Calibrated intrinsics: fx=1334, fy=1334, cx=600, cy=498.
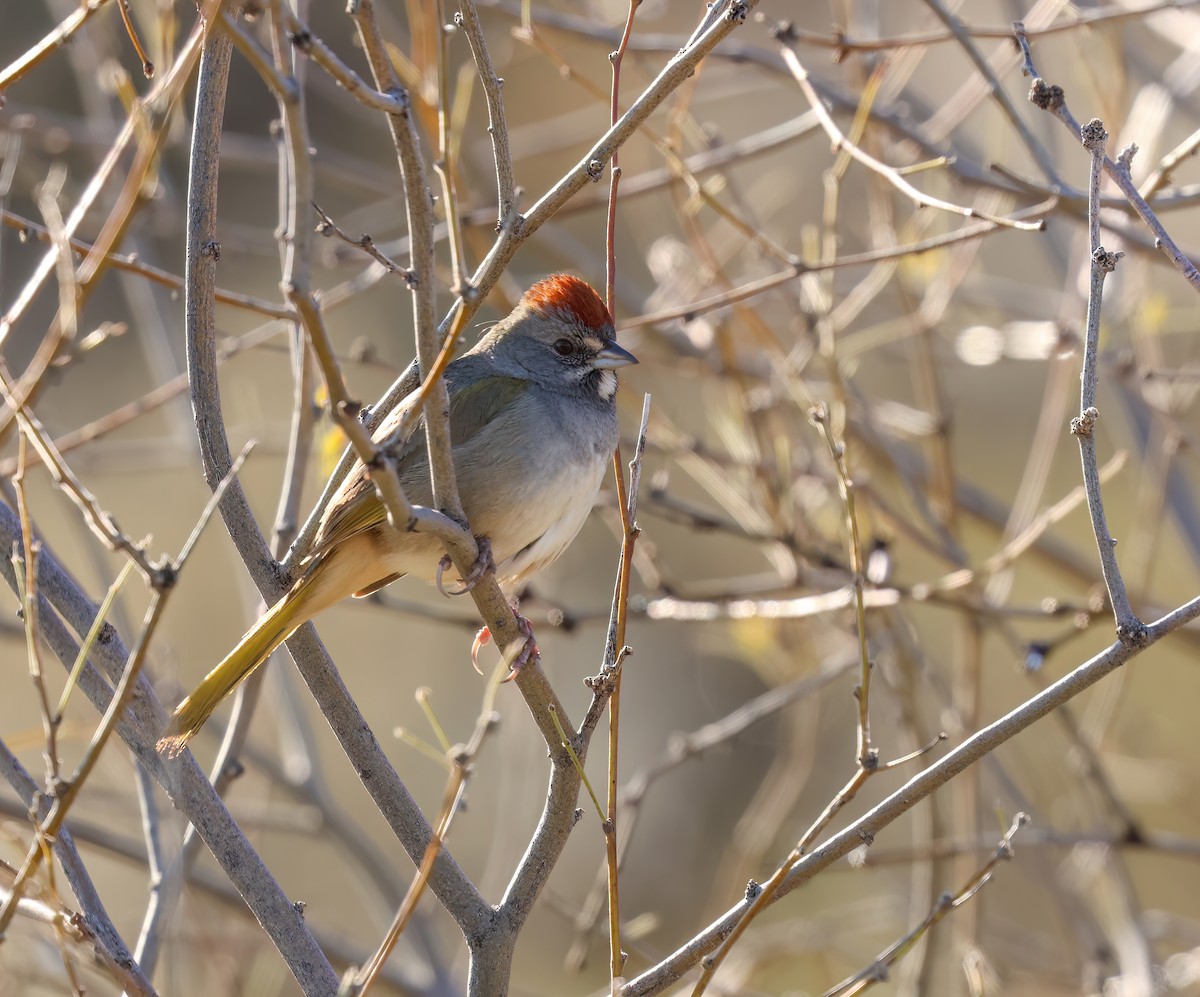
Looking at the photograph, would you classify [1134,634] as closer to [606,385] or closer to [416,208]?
[416,208]

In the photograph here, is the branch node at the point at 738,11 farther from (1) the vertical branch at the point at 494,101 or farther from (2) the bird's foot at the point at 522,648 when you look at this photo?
(2) the bird's foot at the point at 522,648

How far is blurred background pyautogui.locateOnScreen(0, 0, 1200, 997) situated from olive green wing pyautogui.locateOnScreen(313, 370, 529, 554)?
21.4 inches

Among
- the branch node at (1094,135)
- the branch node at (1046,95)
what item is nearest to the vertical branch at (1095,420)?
the branch node at (1094,135)

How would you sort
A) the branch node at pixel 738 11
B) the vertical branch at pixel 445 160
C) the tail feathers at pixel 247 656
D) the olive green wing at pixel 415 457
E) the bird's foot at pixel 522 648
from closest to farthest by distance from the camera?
the vertical branch at pixel 445 160 → the branch node at pixel 738 11 → the bird's foot at pixel 522 648 → the tail feathers at pixel 247 656 → the olive green wing at pixel 415 457

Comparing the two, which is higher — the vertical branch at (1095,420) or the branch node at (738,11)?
the branch node at (738,11)

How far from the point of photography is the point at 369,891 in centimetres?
574

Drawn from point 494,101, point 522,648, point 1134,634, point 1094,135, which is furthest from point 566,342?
point 1134,634

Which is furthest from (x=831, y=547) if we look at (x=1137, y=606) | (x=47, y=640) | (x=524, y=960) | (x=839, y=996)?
(x=524, y=960)

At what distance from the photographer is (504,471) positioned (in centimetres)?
378

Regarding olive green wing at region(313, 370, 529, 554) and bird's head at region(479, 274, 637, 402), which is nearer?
olive green wing at region(313, 370, 529, 554)

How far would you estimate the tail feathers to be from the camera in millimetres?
3178

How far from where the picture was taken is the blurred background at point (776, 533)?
450 cm

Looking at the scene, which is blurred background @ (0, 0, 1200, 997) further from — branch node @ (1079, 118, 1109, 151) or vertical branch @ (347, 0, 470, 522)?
branch node @ (1079, 118, 1109, 151)

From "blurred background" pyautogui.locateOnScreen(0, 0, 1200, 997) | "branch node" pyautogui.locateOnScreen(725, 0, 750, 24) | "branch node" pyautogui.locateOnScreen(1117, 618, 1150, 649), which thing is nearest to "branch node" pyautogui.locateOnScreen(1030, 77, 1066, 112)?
"blurred background" pyautogui.locateOnScreen(0, 0, 1200, 997)
